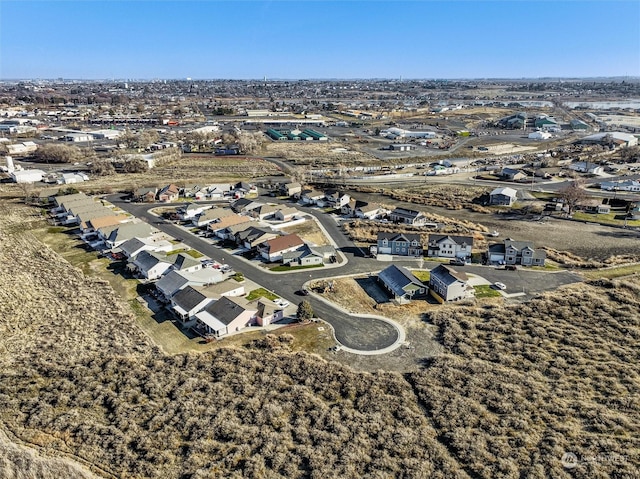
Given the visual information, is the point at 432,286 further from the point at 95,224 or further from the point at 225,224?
the point at 95,224

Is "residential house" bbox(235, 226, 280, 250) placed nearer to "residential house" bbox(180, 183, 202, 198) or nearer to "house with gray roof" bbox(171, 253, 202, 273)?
"house with gray roof" bbox(171, 253, 202, 273)

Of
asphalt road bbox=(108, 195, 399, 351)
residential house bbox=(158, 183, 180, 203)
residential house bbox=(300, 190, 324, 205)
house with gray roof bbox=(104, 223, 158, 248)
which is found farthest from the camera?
residential house bbox=(158, 183, 180, 203)

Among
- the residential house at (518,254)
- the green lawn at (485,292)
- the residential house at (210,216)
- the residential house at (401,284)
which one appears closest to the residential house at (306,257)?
the residential house at (401,284)

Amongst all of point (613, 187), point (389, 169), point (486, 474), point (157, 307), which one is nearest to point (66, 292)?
point (157, 307)

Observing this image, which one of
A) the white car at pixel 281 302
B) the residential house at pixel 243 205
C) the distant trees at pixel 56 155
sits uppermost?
the distant trees at pixel 56 155

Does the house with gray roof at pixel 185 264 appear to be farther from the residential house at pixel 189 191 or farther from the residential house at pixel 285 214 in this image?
the residential house at pixel 189 191

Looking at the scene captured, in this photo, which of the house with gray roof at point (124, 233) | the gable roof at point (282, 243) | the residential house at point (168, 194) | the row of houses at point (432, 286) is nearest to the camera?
the row of houses at point (432, 286)

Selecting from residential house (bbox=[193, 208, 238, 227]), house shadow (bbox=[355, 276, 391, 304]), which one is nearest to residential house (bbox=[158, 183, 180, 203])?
residential house (bbox=[193, 208, 238, 227])
